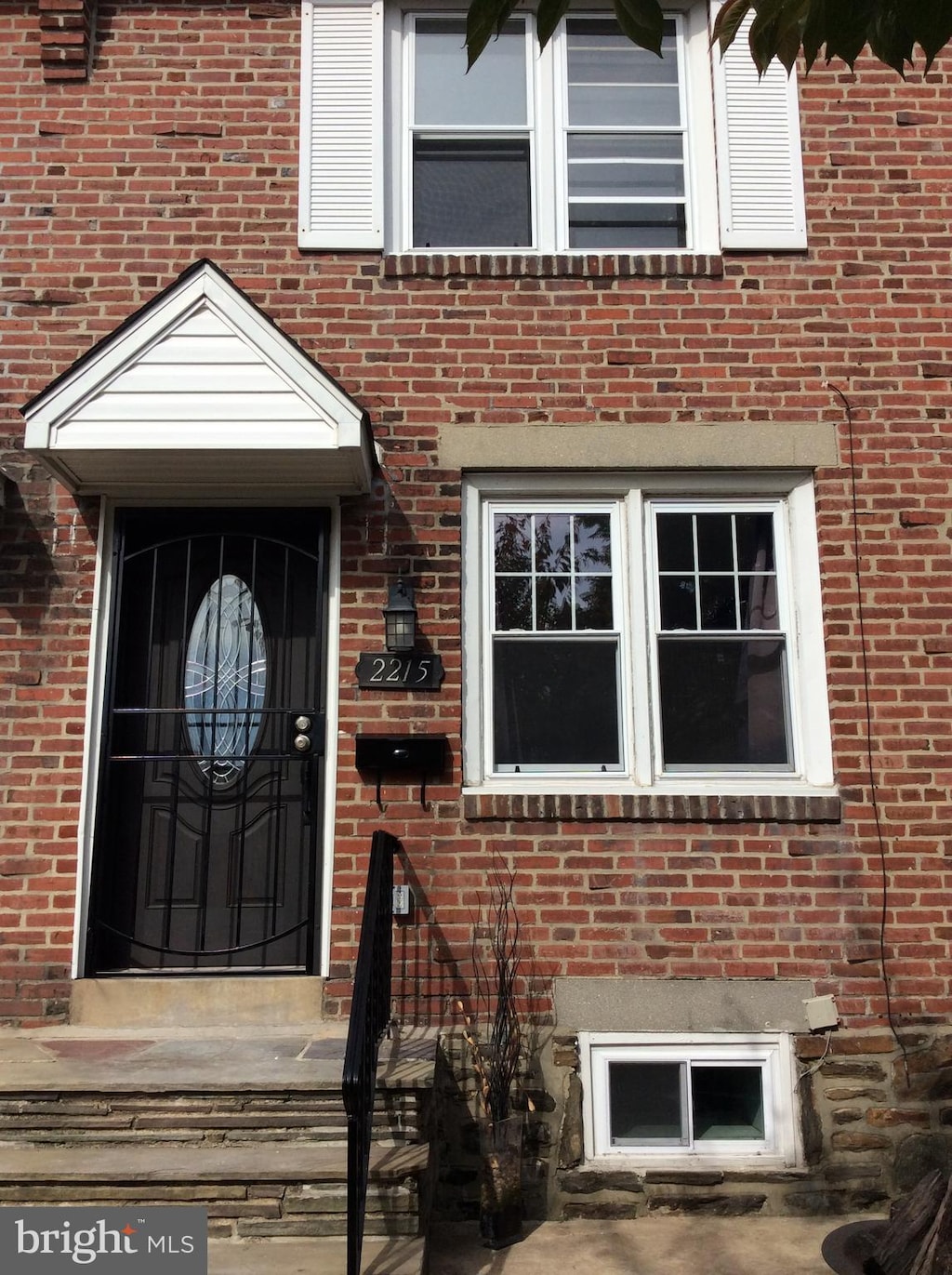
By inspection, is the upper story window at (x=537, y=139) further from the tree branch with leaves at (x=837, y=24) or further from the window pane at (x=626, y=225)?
the tree branch with leaves at (x=837, y=24)

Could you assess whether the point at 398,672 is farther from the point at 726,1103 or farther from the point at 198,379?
the point at 726,1103

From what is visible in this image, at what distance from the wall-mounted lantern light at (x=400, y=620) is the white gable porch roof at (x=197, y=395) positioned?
666 millimetres

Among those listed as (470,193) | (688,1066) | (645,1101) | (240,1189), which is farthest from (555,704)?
(470,193)

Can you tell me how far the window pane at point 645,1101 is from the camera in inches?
182

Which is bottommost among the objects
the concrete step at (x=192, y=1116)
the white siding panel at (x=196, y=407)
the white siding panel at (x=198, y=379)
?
the concrete step at (x=192, y=1116)

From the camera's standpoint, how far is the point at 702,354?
17.4 feet

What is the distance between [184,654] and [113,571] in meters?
0.53

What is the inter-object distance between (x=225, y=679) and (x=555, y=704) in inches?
64.7

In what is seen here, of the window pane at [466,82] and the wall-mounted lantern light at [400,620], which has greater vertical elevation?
the window pane at [466,82]

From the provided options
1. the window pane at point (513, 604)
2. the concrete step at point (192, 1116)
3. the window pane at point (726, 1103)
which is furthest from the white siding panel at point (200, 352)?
the window pane at point (726, 1103)

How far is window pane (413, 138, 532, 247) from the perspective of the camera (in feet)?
18.3

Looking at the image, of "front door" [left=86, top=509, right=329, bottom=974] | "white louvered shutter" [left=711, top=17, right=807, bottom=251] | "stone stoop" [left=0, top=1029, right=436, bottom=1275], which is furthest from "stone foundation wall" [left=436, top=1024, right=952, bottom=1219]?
"white louvered shutter" [left=711, top=17, right=807, bottom=251]

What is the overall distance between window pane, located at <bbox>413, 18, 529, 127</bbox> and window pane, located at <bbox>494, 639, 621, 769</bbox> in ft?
9.63

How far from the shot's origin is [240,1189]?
11.3ft
